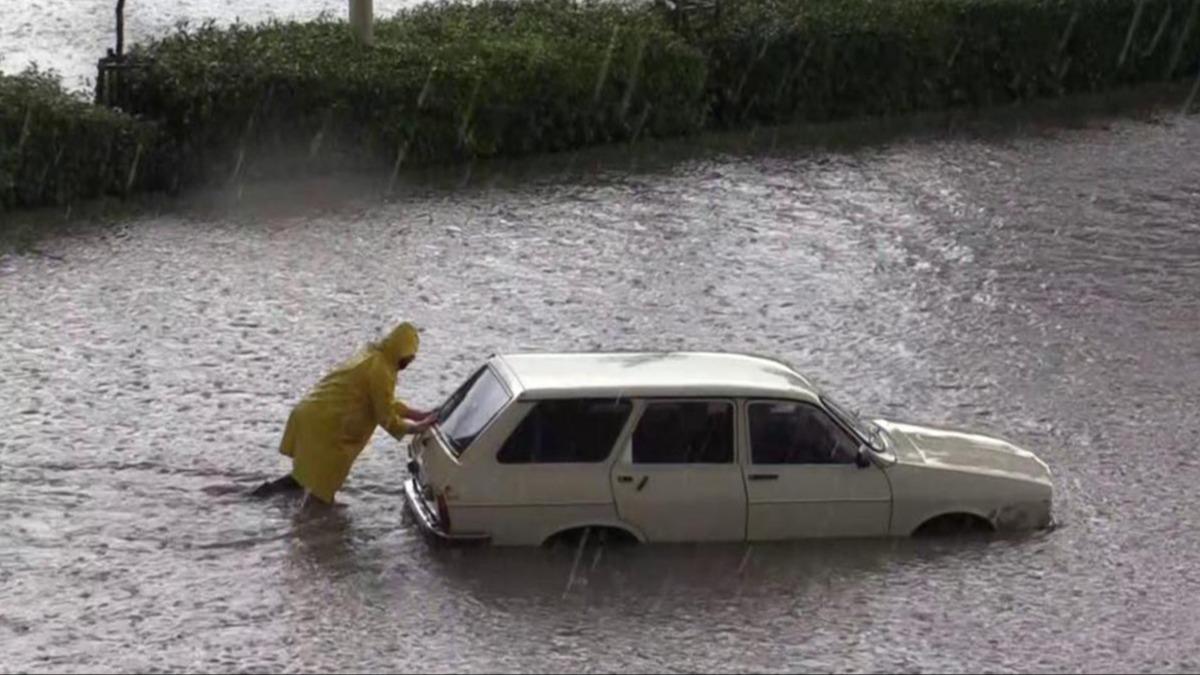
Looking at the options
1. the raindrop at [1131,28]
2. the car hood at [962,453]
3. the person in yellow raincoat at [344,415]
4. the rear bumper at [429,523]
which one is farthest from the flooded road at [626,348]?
→ the raindrop at [1131,28]

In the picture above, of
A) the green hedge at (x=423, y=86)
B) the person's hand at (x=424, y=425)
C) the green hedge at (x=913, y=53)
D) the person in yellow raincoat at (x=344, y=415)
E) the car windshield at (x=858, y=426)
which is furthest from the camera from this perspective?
the green hedge at (x=913, y=53)

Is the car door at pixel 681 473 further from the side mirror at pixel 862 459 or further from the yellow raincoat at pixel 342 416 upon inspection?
the yellow raincoat at pixel 342 416

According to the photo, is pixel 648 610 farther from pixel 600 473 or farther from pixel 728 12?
pixel 728 12

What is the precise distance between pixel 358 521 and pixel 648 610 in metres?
2.42

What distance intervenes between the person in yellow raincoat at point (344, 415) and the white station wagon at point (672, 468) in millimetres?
441

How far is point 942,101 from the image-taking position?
2853 cm

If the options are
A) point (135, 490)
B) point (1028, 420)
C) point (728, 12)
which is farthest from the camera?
point (728, 12)

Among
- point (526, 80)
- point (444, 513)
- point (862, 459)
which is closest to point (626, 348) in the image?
point (862, 459)

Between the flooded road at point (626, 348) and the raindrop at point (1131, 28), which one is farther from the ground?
the raindrop at point (1131, 28)

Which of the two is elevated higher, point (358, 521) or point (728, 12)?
point (728, 12)

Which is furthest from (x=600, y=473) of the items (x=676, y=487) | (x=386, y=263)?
(x=386, y=263)

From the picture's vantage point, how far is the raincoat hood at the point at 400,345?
1483 cm

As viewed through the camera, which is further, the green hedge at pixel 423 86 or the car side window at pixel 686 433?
the green hedge at pixel 423 86

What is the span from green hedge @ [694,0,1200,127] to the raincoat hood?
12491mm
